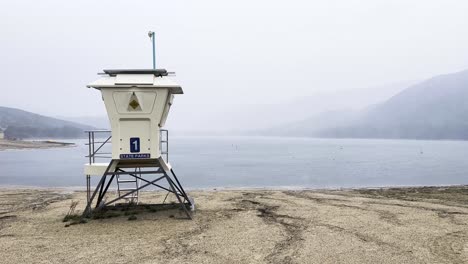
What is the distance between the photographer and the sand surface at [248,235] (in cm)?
920

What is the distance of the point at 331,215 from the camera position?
46.8ft

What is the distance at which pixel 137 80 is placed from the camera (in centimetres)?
1255

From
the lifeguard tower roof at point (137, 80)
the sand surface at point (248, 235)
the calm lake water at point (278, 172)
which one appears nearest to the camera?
the sand surface at point (248, 235)

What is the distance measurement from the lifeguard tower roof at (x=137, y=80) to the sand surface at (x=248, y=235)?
4154mm

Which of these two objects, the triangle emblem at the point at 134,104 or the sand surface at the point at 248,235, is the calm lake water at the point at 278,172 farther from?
the triangle emblem at the point at 134,104

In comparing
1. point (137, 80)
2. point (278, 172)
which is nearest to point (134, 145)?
point (137, 80)

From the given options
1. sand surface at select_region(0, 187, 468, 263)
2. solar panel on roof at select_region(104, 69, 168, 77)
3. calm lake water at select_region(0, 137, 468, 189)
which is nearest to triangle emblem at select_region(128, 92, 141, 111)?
solar panel on roof at select_region(104, 69, 168, 77)

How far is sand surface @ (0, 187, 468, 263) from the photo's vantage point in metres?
9.20

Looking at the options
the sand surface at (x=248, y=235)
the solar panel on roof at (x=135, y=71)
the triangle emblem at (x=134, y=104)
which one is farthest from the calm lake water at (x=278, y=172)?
the triangle emblem at (x=134, y=104)

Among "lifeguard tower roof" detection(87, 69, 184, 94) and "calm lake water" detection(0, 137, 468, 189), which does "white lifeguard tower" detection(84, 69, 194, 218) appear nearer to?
"lifeguard tower roof" detection(87, 69, 184, 94)

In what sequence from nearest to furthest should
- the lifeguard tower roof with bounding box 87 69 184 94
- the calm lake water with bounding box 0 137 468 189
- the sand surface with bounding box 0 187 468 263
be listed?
the sand surface with bounding box 0 187 468 263, the lifeguard tower roof with bounding box 87 69 184 94, the calm lake water with bounding box 0 137 468 189

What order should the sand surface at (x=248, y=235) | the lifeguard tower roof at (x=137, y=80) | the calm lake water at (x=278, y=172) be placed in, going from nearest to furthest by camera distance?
the sand surface at (x=248, y=235) < the lifeguard tower roof at (x=137, y=80) < the calm lake water at (x=278, y=172)

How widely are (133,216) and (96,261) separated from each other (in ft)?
15.8

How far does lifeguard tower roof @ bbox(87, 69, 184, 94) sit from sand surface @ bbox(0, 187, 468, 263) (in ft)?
13.6
